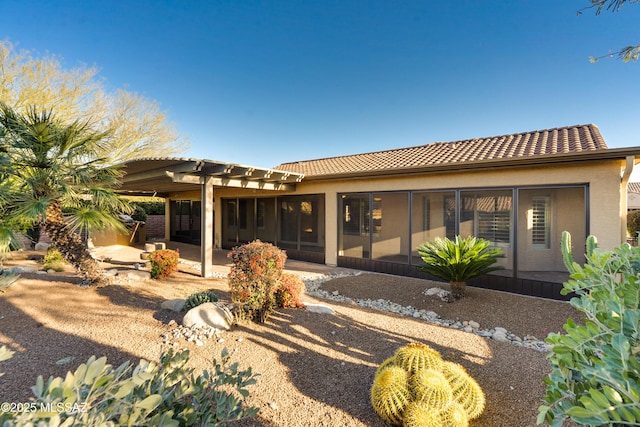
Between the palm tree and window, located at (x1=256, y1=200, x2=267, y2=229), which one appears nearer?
the palm tree

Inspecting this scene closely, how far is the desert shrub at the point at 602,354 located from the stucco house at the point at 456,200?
256 inches

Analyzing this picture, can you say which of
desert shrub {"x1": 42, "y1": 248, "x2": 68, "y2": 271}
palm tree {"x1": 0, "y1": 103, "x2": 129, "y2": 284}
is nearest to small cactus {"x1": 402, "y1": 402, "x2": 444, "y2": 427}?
palm tree {"x1": 0, "y1": 103, "x2": 129, "y2": 284}

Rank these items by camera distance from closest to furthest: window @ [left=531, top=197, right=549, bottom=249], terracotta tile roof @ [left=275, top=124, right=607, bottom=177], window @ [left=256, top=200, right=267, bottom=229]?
terracotta tile roof @ [left=275, top=124, right=607, bottom=177] → window @ [left=531, top=197, right=549, bottom=249] → window @ [left=256, top=200, right=267, bottom=229]

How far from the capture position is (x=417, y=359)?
2.87 m

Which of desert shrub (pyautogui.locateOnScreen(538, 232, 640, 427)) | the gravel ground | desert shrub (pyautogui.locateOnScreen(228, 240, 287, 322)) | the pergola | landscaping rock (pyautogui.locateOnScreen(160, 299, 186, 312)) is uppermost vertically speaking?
the pergola

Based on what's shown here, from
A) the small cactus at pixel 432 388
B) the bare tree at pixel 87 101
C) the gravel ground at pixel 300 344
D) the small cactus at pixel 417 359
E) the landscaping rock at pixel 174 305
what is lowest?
the gravel ground at pixel 300 344

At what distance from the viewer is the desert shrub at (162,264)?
7809 mm

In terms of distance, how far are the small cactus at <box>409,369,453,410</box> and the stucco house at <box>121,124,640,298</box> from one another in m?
6.11

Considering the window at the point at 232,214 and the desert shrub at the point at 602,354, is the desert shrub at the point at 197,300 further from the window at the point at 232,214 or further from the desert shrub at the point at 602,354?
the window at the point at 232,214

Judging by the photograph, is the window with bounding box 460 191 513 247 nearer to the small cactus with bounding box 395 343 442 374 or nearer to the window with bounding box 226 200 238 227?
the small cactus with bounding box 395 343 442 374

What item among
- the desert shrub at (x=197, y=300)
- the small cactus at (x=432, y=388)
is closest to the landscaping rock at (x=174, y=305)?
the desert shrub at (x=197, y=300)

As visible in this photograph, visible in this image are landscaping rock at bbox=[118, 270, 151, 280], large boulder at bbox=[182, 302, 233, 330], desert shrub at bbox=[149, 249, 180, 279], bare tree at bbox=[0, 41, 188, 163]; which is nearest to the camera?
large boulder at bbox=[182, 302, 233, 330]

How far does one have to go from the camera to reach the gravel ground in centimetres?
280

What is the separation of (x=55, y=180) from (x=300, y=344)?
5.88 m
